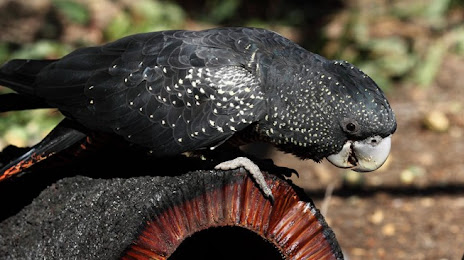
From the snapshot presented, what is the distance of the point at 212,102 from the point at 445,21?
5291 mm

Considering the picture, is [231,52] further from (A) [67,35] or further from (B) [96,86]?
(A) [67,35]

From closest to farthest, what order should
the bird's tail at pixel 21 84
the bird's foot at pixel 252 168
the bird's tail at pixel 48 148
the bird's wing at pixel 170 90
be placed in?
1. the bird's foot at pixel 252 168
2. the bird's wing at pixel 170 90
3. the bird's tail at pixel 48 148
4. the bird's tail at pixel 21 84

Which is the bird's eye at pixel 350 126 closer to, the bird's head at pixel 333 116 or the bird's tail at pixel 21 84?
the bird's head at pixel 333 116

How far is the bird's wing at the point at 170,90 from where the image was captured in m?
3.12

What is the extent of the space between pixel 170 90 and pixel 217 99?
23cm

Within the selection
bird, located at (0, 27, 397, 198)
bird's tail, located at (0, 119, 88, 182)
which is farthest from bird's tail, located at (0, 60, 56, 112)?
bird's tail, located at (0, 119, 88, 182)

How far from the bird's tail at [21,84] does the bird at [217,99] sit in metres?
0.05

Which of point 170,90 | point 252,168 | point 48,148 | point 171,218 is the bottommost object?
point 171,218

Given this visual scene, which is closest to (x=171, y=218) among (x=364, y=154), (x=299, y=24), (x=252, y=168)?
(x=252, y=168)

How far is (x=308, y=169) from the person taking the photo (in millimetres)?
5719

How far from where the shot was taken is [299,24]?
309 inches

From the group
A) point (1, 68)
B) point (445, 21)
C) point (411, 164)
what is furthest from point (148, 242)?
point (445, 21)

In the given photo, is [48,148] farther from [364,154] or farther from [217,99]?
[364,154]

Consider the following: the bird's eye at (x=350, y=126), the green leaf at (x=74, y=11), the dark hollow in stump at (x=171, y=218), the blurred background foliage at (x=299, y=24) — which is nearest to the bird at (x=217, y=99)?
the bird's eye at (x=350, y=126)
